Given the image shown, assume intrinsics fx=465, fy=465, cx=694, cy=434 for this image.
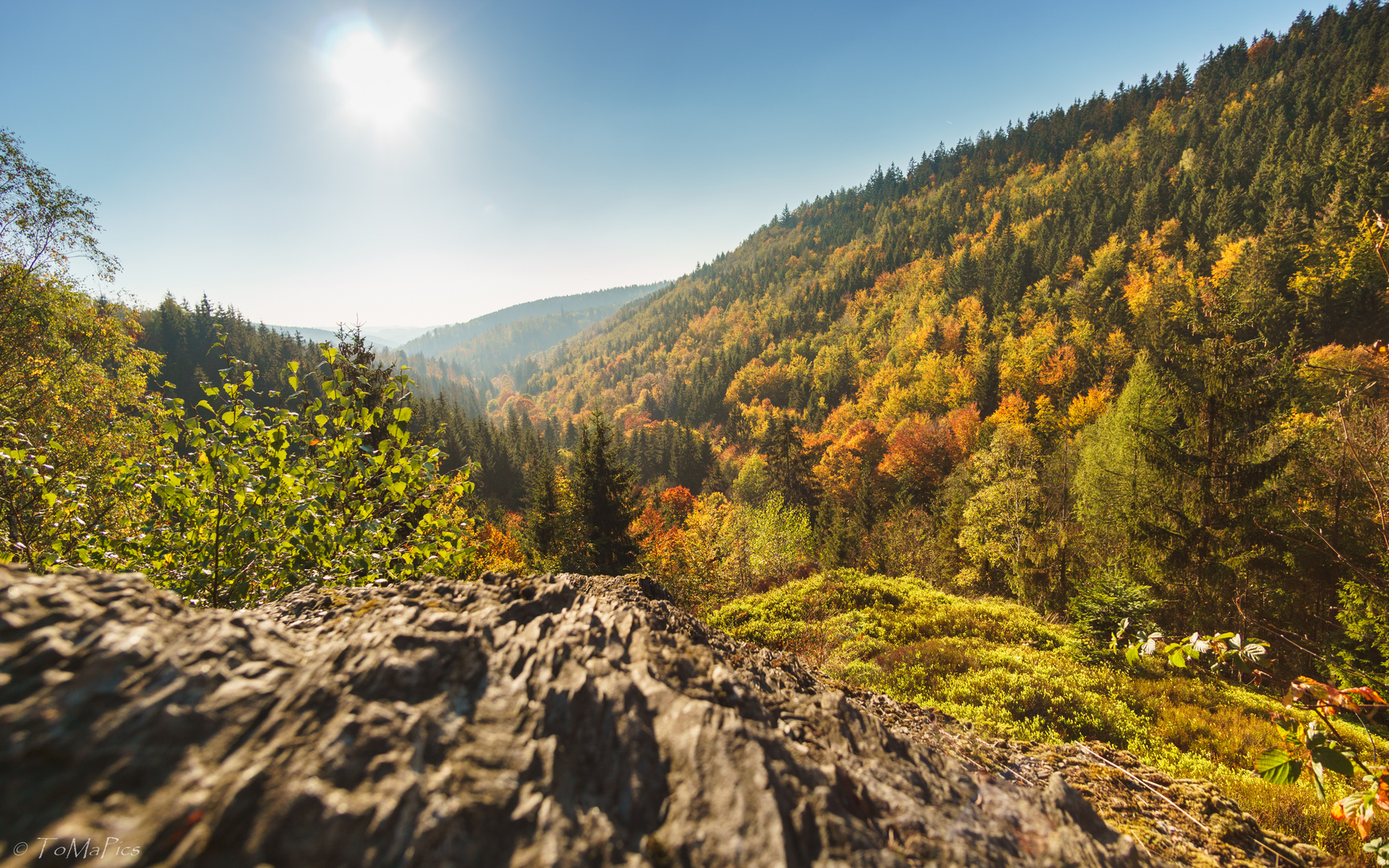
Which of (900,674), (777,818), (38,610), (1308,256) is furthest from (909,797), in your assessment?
(1308,256)

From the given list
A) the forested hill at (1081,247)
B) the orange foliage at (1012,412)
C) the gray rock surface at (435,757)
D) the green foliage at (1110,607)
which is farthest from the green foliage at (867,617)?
the orange foliage at (1012,412)

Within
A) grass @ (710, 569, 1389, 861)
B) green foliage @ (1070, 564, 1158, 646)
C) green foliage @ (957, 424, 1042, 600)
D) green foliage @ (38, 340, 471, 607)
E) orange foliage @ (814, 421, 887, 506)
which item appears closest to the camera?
green foliage @ (38, 340, 471, 607)

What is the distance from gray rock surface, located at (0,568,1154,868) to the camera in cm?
→ 141

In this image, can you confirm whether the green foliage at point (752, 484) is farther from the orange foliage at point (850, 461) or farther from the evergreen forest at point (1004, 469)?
the orange foliage at point (850, 461)

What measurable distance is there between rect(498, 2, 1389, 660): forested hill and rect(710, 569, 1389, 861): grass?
85.4 inches

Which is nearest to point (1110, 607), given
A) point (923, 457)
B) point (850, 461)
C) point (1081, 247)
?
point (923, 457)

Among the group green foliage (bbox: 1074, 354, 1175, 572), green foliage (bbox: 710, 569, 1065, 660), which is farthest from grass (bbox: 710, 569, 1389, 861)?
green foliage (bbox: 1074, 354, 1175, 572)

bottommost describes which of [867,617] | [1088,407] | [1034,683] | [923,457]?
[923,457]

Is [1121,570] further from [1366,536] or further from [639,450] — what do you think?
[639,450]

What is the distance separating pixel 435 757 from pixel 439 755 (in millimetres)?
14

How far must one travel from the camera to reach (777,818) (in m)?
1.70

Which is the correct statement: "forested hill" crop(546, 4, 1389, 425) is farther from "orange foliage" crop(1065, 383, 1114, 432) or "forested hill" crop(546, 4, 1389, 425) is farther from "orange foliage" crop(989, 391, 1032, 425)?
"orange foliage" crop(1065, 383, 1114, 432)

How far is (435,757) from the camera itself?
5.72 ft

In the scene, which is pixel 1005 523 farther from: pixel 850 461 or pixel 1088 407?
pixel 1088 407
